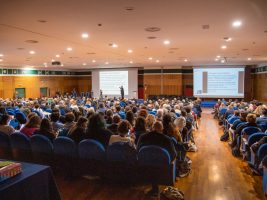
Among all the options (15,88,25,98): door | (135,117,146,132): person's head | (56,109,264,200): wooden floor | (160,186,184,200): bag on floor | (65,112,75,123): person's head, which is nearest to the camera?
(160,186,184,200): bag on floor

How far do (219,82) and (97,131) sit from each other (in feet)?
67.4

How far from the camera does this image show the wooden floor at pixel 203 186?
4437 millimetres

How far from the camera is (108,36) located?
26.7ft

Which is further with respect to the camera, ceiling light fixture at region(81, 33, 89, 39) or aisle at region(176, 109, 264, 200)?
ceiling light fixture at region(81, 33, 89, 39)

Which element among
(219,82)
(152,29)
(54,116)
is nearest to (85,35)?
(152,29)

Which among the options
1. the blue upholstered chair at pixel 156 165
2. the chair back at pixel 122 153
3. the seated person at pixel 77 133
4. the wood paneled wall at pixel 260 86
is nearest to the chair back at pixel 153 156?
the blue upholstered chair at pixel 156 165

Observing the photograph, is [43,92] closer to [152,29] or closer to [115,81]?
[115,81]

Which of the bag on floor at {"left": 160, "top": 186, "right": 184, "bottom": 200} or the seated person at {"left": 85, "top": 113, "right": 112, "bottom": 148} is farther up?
the seated person at {"left": 85, "top": 113, "right": 112, "bottom": 148}

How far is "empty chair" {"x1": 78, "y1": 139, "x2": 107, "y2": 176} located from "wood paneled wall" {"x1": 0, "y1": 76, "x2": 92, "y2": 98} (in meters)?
18.9

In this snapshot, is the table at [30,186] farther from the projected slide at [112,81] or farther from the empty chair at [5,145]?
the projected slide at [112,81]

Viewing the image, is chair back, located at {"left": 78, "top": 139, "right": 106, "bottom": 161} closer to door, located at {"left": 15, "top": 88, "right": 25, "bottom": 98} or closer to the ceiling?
the ceiling

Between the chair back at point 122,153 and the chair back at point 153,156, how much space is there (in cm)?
15

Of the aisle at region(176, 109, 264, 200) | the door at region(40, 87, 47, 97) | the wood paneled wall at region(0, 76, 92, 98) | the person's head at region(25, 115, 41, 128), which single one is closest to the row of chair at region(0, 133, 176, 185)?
the person's head at region(25, 115, 41, 128)

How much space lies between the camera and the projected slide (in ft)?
87.7
